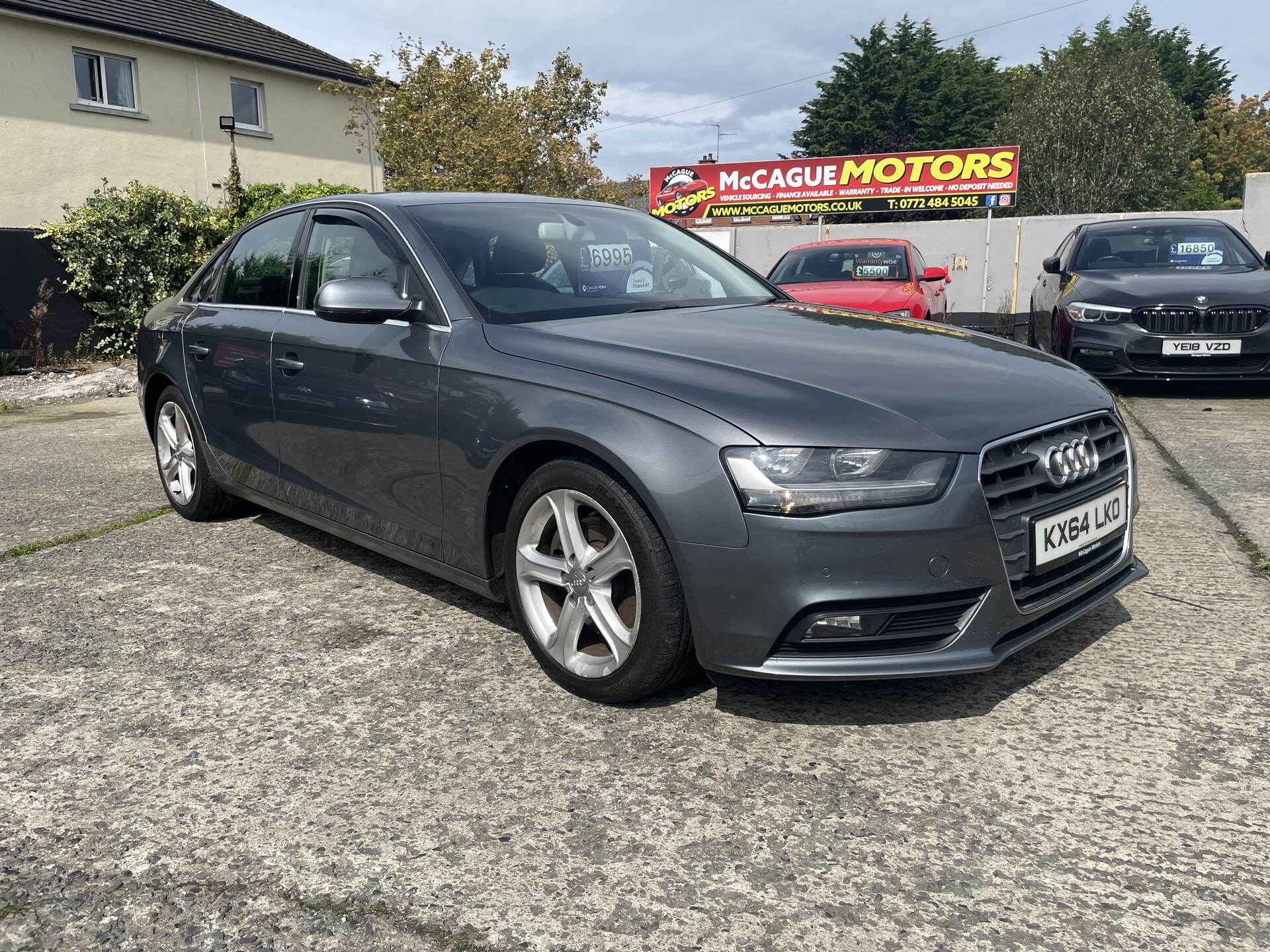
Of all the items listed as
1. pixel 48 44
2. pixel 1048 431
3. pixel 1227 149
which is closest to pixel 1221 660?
pixel 1048 431

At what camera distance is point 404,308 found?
3469 millimetres

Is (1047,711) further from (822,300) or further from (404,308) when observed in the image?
(822,300)

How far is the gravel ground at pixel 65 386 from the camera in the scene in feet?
34.8

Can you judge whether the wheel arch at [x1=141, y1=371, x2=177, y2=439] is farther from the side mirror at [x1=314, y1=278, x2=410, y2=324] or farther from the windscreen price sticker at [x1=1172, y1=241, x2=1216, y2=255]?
the windscreen price sticker at [x1=1172, y1=241, x2=1216, y2=255]

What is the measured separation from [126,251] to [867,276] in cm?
909

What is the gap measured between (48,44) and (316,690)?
2003 centimetres

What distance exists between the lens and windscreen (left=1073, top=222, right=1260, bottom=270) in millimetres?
8953

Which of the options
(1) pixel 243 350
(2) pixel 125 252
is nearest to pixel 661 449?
(1) pixel 243 350

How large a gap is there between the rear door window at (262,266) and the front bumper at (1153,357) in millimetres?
5998

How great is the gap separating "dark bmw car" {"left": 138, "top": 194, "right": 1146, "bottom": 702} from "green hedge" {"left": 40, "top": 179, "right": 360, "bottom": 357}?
1005 cm

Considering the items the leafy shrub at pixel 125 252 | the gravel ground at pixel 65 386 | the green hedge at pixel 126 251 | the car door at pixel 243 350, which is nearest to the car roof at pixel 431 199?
the car door at pixel 243 350

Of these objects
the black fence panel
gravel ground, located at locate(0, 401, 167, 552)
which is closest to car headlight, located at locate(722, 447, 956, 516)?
gravel ground, located at locate(0, 401, 167, 552)

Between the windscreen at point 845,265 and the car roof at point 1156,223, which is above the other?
the car roof at point 1156,223

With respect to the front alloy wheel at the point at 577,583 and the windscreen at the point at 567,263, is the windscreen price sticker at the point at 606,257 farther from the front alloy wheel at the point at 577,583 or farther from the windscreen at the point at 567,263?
the front alloy wheel at the point at 577,583
